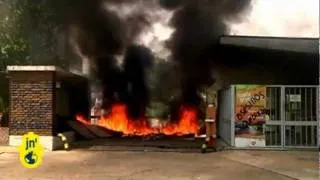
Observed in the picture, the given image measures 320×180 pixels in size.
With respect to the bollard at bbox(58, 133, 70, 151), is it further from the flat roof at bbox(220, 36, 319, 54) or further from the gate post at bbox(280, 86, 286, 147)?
the gate post at bbox(280, 86, 286, 147)

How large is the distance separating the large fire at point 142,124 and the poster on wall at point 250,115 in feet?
19.6

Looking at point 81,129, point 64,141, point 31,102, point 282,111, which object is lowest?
point 64,141

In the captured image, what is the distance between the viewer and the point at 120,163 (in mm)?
12305

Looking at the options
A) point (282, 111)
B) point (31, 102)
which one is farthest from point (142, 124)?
point (282, 111)

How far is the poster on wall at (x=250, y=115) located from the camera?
51.9 feet

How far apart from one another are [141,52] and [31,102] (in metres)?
9.21

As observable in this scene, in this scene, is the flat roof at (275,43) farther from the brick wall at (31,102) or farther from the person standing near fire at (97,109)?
the person standing near fire at (97,109)

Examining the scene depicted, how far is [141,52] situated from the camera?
79.0 feet

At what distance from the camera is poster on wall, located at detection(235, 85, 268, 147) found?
1583cm

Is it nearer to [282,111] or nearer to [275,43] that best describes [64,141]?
[282,111]

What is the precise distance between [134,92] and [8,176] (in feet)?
46.4

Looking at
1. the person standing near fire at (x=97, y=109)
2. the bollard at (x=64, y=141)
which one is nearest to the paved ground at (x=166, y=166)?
the bollard at (x=64, y=141)

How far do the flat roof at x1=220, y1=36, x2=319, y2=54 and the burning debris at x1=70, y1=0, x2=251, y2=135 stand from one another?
14.7 ft

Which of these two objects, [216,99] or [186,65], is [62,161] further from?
[186,65]
